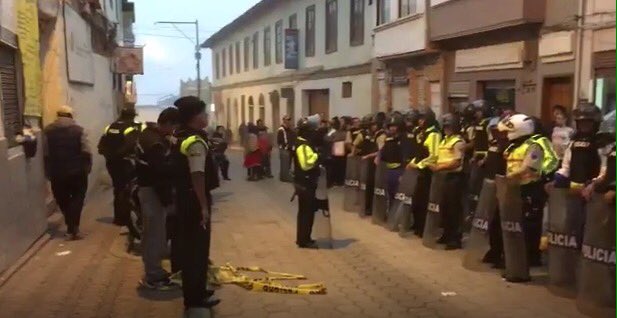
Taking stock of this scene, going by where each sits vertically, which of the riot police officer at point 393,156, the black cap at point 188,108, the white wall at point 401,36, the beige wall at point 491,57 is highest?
the white wall at point 401,36

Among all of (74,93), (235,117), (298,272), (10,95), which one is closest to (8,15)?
(10,95)

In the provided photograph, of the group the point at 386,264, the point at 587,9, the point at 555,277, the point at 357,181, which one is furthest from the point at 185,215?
the point at 587,9

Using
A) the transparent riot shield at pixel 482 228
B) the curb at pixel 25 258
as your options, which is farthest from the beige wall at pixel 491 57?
the curb at pixel 25 258

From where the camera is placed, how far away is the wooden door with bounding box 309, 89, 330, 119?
84.4 feet

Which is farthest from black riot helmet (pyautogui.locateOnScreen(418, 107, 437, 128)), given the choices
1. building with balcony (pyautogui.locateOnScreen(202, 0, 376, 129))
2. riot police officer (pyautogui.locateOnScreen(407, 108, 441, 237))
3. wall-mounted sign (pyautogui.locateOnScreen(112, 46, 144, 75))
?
wall-mounted sign (pyautogui.locateOnScreen(112, 46, 144, 75))

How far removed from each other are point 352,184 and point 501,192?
477cm

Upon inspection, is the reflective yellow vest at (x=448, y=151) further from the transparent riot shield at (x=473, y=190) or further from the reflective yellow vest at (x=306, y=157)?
the reflective yellow vest at (x=306, y=157)

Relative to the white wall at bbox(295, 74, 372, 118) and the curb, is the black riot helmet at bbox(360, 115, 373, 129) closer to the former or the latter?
the curb

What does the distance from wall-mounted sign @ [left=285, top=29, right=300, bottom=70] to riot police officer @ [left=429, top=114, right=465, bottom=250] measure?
20.4 meters

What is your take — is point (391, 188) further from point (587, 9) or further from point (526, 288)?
point (587, 9)

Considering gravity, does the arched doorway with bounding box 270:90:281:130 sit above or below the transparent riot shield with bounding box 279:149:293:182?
above

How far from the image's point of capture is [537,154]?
646 cm

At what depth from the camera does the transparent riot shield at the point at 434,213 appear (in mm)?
8133

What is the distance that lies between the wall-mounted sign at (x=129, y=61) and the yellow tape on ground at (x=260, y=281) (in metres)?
14.8
